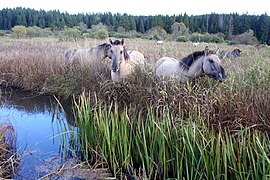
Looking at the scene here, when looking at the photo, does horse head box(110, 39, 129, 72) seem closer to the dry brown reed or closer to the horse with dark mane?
the dry brown reed

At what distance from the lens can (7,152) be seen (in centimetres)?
425

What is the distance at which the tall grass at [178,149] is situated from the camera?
2.72m

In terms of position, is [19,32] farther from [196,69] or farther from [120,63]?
[196,69]

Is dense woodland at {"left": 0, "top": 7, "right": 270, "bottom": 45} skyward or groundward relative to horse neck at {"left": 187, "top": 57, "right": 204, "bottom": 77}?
skyward

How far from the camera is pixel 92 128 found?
3.98 m

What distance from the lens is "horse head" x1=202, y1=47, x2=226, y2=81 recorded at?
175 inches

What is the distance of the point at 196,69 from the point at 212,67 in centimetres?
39

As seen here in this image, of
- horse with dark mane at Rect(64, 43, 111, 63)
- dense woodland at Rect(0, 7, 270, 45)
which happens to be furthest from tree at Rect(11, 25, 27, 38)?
horse with dark mane at Rect(64, 43, 111, 63)

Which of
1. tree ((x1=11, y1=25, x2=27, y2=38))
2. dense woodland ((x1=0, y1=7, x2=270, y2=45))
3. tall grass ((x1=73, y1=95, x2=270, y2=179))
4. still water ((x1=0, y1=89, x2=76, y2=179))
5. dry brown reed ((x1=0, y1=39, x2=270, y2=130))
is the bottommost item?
still water ((x1=0, y1=89, x2=76, y2=179))

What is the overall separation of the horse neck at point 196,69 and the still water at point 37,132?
224cm

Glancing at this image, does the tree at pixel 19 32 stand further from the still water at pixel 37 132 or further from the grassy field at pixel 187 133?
the grassy field at pixel 187 133

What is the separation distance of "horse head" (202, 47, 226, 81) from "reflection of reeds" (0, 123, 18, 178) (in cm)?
315

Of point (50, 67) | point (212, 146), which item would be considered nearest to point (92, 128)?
point (212, 146)

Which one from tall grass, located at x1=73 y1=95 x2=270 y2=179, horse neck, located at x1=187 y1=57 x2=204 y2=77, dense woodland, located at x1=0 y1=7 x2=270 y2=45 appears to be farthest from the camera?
dense woodland, located at x1=0 y1=7 x2=270 y2=45
